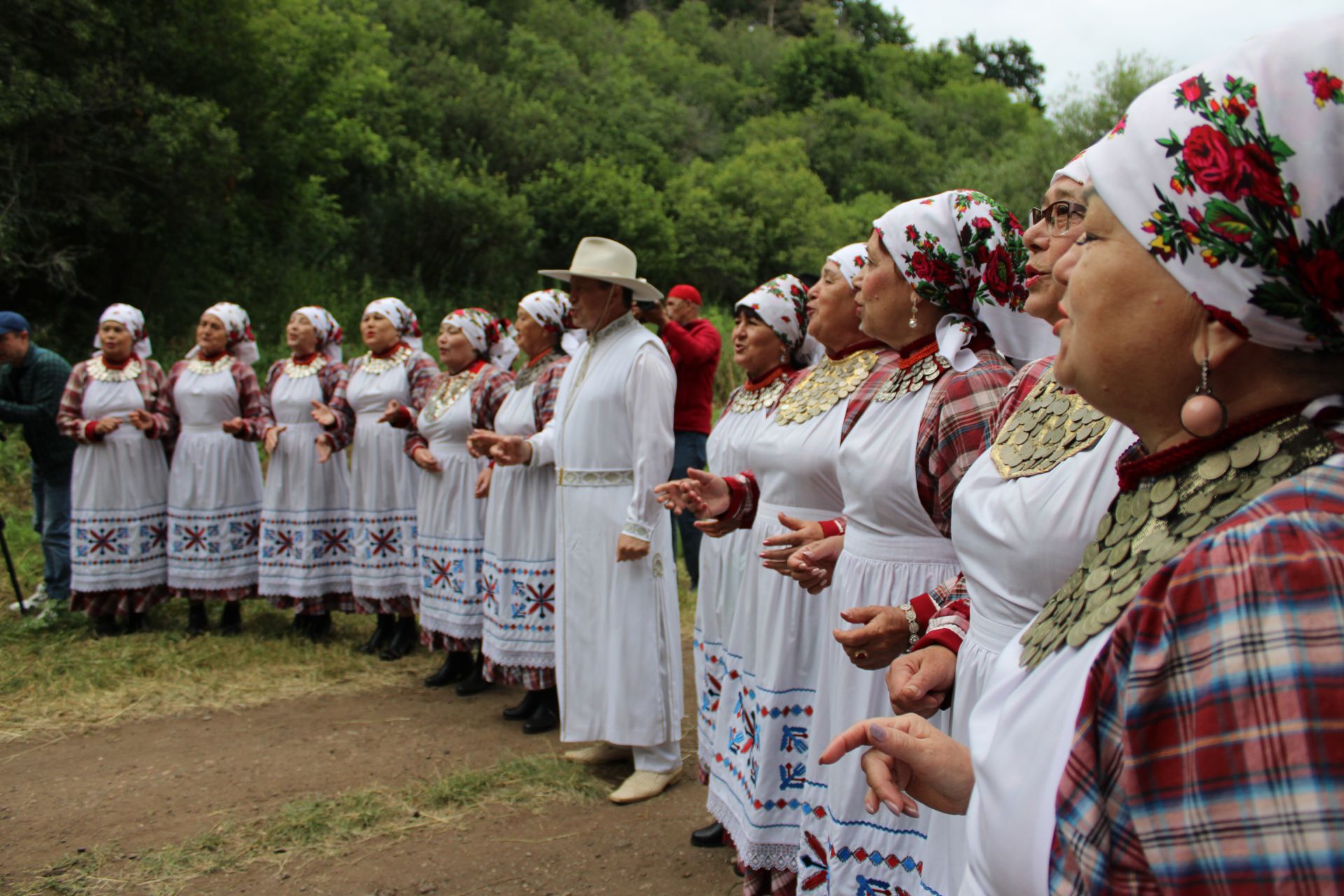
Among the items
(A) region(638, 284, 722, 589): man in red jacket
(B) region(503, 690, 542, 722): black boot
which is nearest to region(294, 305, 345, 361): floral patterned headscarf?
(A) region(638, 284, 722, 589): man in red jacket

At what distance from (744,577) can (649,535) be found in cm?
91

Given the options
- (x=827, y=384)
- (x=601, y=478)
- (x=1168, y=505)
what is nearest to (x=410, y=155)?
(x=601, y=478)

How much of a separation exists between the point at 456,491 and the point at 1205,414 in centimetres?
560

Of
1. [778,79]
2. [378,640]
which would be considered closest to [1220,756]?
[378,640]

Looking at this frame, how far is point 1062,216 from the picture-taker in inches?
79.9

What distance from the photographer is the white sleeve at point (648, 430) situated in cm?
446

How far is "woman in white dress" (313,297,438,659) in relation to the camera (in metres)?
6.86

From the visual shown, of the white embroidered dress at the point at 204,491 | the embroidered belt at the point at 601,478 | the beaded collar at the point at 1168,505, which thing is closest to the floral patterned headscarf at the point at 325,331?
the white embroidered dress at the point at 204,491

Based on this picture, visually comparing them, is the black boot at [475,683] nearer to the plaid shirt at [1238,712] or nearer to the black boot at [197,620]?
the black boot at [197,620]

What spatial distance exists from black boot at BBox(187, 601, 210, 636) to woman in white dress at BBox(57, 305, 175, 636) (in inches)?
11.6

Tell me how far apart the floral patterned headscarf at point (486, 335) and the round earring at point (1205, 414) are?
558 centimetres

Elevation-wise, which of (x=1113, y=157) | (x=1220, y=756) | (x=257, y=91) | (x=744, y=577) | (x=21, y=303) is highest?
(x=257, y=91)

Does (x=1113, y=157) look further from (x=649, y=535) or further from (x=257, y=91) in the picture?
(x=257, y=91)

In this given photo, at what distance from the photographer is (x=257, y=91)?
15562 millimetres
